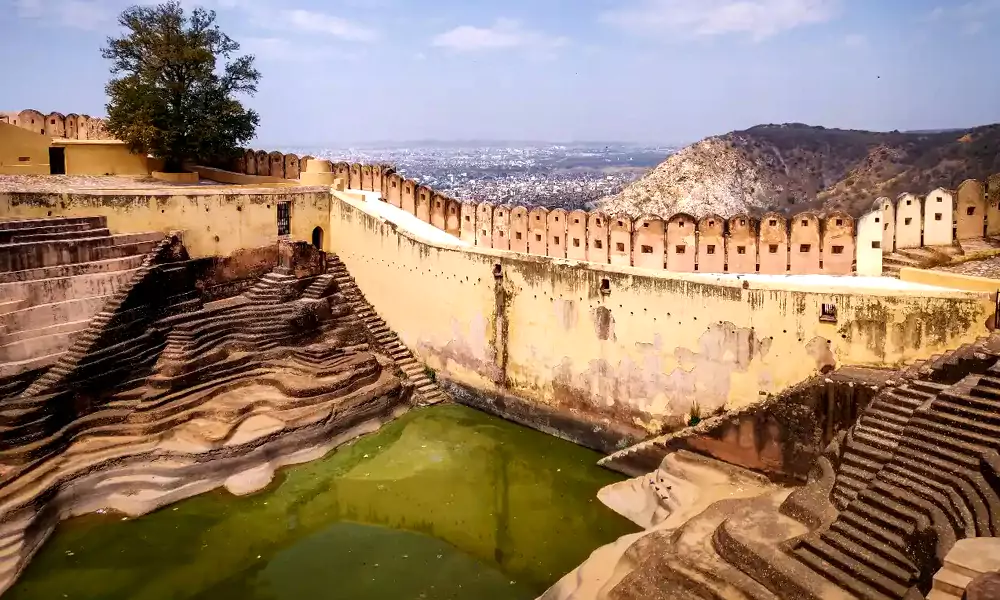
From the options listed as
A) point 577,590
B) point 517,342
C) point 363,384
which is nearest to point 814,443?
point 577,590

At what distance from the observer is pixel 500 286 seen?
44.6ft

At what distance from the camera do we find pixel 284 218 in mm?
15734

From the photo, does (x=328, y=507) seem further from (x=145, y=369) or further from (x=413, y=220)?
(x=413, y=220)

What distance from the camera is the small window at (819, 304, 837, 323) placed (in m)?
10.3

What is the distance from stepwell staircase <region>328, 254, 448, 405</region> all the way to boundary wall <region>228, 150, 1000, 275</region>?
325 centimetres

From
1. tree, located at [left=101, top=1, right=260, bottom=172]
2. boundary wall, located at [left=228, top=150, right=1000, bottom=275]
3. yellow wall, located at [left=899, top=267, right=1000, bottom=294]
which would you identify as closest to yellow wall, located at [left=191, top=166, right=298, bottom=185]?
tree, located at [left=101, top=1, right=260, bottom=172]

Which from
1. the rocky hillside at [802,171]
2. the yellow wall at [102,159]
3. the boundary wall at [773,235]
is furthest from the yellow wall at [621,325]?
the rocky hillside at [802,171]

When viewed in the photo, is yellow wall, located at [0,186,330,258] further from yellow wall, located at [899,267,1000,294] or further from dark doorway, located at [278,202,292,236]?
yellow wall, located at [899,267,1000,294]

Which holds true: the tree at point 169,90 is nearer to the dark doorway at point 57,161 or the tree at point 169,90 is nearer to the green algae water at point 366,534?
the dark doorway at point 57,161

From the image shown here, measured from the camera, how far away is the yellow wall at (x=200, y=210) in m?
13.1

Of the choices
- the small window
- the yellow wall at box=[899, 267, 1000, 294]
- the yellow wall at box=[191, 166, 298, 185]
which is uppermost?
the yellow wall at box=[191, 166, 298, 185]

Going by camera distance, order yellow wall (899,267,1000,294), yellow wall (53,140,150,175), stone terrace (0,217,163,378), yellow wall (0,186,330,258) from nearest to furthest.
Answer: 1. yellow wall (899,267,1000,294)
2. stone terrace (0,217,163,378)
3. yellow wall (0,186,330,258)
4. yellow wall (53,140,150,175)

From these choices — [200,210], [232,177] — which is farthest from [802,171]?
[200,210]

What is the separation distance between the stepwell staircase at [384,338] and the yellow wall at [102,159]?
16.8ft
